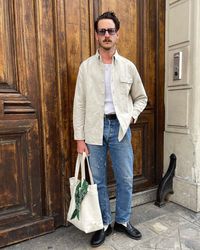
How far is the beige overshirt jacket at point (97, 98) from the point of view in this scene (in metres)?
2.09

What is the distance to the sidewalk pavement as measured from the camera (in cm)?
220

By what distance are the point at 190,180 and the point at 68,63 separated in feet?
6.12

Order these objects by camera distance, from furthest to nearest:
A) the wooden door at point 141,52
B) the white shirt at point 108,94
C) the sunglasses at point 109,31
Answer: the wooden door at point 141,52 < the white shirt at point 108,94 < the sunglasses at point 109,31

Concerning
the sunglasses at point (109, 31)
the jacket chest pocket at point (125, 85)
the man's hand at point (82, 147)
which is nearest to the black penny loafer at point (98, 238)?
the man's hand at point (82, 147)

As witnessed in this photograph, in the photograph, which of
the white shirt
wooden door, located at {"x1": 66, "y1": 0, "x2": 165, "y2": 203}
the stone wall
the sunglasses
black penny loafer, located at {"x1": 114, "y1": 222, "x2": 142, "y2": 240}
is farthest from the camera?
the stone wall

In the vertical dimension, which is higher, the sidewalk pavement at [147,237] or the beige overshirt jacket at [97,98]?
the beige overshirt jacket at [97,98]

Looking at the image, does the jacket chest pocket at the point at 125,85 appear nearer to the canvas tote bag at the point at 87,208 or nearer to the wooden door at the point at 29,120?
the wooden door at the point at 29,120

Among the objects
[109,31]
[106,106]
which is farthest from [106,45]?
[106,106]

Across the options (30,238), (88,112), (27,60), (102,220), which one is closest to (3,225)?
(30,238)

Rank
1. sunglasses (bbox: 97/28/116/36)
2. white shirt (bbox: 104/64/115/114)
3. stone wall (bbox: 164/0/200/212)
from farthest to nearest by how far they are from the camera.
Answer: stone wall (bbox: 164/0/200/212), white shirt (bbox: 104/64/115/114), sunglasses (bbox: 97/28/116/36)

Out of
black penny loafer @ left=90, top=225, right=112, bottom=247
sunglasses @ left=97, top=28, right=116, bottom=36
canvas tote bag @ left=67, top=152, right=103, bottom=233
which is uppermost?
sunglasses @ left=97, top=28, right=116, bottom=36

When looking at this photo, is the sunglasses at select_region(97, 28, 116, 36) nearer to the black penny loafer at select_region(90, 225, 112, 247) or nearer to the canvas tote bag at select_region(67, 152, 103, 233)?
the canvas tote bag at select_region(67, 152, 103, 233)

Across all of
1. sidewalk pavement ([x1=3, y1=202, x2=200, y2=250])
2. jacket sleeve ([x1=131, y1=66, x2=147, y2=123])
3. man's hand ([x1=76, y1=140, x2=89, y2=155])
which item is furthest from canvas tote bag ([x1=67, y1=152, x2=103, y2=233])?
jacket sleeve ([x1=131, y1=66, x2=147, y2=123])

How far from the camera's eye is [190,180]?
2.84 metres
